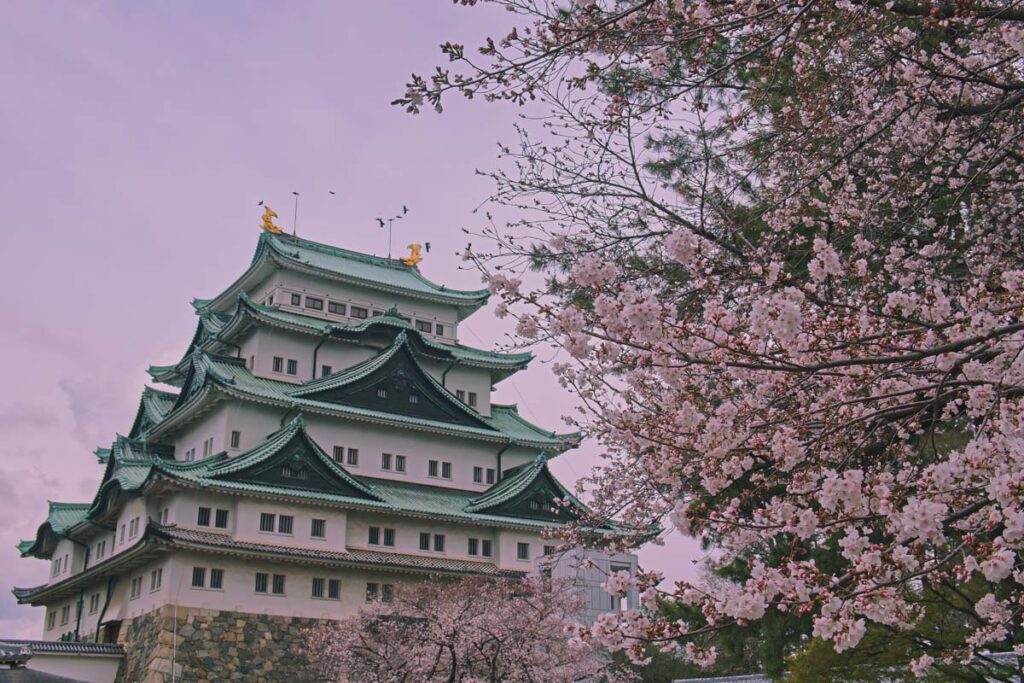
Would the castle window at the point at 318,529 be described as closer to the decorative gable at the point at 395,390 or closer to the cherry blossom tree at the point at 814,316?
the decorative gable at the point at 395,390

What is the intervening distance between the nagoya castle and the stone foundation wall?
0.05m

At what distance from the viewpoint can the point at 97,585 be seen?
34688 millimetres

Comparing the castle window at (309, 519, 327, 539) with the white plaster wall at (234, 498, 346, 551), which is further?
the castle window at (309, 519, 327, 539)

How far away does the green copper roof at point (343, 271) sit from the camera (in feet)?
127

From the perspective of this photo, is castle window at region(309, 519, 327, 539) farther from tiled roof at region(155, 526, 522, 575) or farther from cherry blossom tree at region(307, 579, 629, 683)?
cherry blossom tree at region(307, 579, 629, 683)

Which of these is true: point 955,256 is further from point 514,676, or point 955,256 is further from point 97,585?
point 97,585

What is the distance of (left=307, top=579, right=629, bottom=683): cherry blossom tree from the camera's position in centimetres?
2281

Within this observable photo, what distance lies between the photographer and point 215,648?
27.7 metres

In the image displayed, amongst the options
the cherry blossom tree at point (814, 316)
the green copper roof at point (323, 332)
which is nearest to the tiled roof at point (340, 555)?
the green copper roof at point (323, 332)

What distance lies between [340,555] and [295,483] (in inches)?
111

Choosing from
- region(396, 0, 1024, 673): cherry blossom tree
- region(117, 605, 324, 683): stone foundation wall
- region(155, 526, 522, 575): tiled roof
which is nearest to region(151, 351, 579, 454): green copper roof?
region(155, 526, 522, 575): tiled roof

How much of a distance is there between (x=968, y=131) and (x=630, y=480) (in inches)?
190

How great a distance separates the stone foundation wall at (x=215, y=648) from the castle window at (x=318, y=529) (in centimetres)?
271

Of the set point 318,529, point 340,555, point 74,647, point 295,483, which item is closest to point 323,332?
point 295,483
